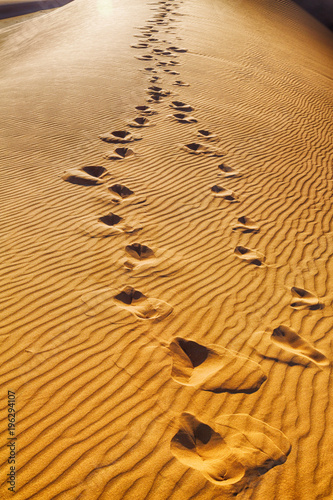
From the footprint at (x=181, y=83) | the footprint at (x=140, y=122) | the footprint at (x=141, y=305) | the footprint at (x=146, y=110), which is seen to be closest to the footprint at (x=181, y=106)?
the footprint at (x=146, y=110)

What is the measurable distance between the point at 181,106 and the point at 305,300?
6.94 metres

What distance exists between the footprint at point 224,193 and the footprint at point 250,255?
53.5 inches

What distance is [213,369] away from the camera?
338 cm

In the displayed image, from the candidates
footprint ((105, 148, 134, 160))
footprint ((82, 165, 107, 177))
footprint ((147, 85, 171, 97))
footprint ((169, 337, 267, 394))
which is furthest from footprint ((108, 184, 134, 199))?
footprint ((147, 85, 171, 97))

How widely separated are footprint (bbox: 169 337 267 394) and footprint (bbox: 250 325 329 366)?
0.84 ft

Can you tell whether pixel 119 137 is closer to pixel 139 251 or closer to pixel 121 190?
pixel 121 190

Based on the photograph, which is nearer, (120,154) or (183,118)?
(120,154)

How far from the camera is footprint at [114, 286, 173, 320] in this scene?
3.87 metres

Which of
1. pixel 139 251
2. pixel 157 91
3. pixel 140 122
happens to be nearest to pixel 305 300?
pixel 139 251

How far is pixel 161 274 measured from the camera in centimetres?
446

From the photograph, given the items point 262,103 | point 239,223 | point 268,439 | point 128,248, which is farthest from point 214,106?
point 268,439

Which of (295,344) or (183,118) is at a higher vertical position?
(183,118)

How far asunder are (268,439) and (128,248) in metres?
2.74

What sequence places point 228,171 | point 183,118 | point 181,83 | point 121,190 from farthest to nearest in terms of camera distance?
1. point 181,83
2. point 183,118
3. point 228,171
4. point 121,190
